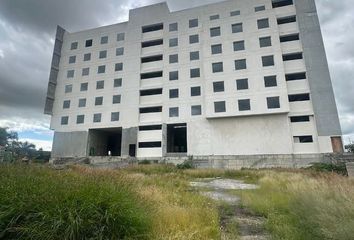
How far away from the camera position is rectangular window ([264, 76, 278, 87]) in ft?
96.1

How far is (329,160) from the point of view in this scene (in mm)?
25750

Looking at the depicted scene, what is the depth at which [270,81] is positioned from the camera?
2953 cm

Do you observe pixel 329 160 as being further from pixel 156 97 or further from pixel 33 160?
pixel 33 160

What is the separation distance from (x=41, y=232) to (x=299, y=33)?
117 feet

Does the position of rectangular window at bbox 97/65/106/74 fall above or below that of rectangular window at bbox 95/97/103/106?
above

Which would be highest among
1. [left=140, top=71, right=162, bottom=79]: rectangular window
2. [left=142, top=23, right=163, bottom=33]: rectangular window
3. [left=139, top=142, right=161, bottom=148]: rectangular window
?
[left=142, top=23, right=163, bottom=33]: rectangular window

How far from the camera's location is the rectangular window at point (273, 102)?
93.6ft

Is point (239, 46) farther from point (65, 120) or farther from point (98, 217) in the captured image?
point (98, 217)

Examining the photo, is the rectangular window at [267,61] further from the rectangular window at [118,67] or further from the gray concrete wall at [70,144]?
the gray concrete wall at [70,144]

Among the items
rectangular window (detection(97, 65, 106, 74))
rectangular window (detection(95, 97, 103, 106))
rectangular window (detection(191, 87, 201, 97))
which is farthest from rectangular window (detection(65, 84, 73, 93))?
rectangular window (detection(191, 87, 201, 97))

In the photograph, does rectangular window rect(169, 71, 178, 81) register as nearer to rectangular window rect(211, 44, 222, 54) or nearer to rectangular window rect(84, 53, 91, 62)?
rectangular window rect(211, 44, 222, 54)

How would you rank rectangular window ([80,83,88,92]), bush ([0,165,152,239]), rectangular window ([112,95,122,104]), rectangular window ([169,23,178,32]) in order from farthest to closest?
rectangular window ([80,83,88,92]) < rectangular window ([169,23,178,32]) < rectangular window ([112,95,122,104]) < bush ([0,165,152,239])

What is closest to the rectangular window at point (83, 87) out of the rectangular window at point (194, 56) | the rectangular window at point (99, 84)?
the rectangular window at point (99, 84)

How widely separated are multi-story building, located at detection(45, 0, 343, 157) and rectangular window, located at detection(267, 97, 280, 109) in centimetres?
12
